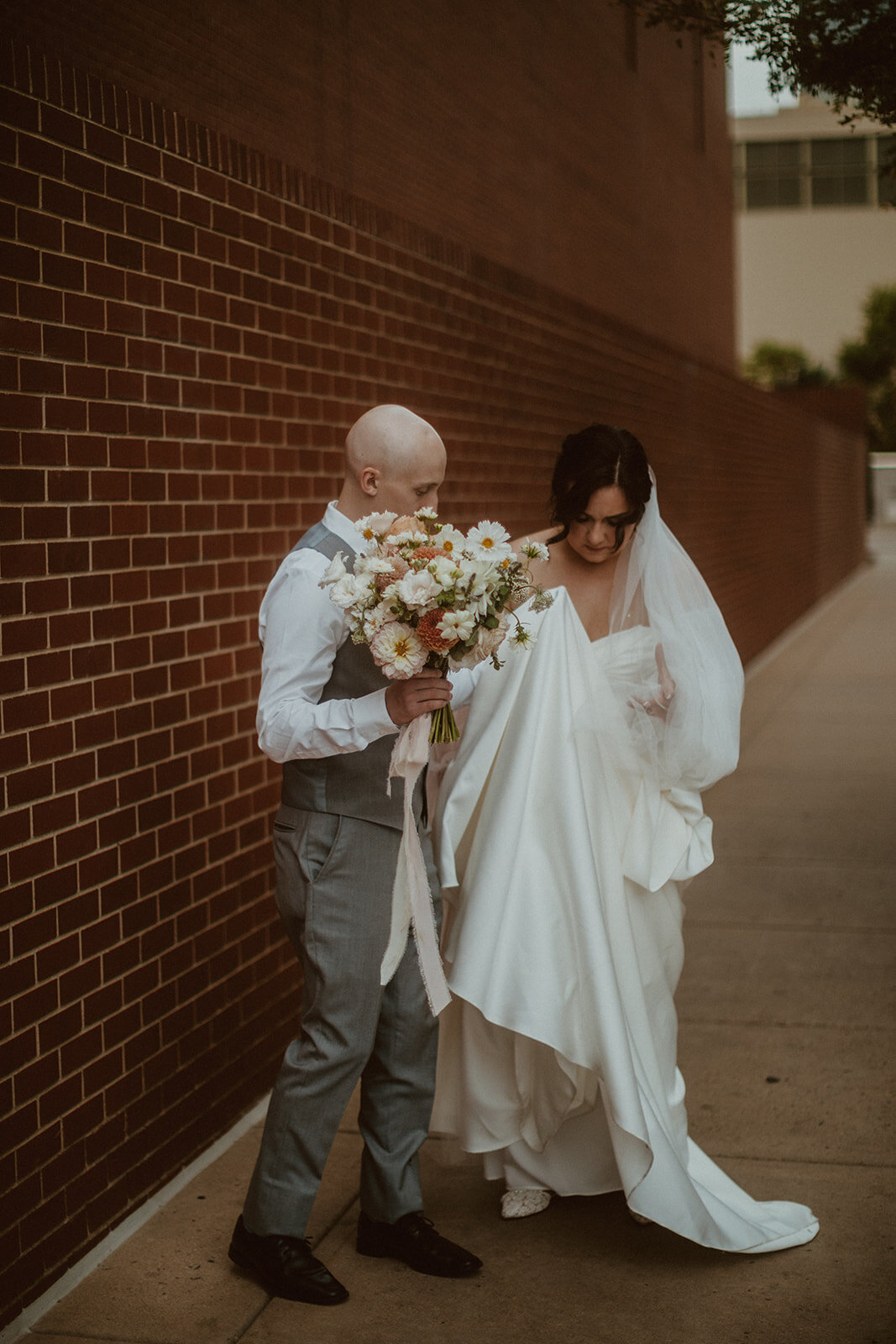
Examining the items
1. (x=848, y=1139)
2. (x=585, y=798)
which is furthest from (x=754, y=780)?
(x=585, y=798)

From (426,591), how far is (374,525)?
23cm

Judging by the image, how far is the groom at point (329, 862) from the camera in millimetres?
3201

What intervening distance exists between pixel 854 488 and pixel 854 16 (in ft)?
88.6

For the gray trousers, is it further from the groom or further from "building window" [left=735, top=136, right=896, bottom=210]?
"building window" [left=735, top=136, right=896, bottom=210]

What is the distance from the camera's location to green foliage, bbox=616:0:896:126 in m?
6.10

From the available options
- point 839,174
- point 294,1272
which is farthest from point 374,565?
point 839,174

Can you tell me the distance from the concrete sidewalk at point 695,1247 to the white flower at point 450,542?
1.81 meters

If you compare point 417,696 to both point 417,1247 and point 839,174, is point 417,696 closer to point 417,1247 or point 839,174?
point 417,1247

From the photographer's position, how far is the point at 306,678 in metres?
3.21

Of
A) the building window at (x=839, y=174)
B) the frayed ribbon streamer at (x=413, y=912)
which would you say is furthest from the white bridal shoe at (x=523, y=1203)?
the building window at (x=839, y=174)

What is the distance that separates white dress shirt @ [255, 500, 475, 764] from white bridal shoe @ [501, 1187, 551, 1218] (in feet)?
4.86

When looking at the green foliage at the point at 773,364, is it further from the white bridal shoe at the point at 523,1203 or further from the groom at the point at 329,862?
the groom at the point at 329,862

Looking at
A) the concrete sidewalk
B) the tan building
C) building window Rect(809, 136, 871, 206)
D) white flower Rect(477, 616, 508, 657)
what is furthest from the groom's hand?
building window Rect(809, 136, 871, 206)

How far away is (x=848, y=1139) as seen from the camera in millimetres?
4367
